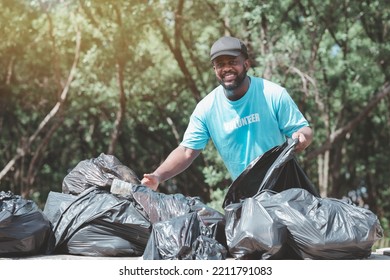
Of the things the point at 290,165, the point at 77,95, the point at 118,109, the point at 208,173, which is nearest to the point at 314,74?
the point at 208,173

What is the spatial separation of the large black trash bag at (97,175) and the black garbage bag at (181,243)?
94 cm

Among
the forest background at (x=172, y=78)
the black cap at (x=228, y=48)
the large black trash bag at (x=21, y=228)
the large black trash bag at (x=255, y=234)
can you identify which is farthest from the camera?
the forest background at (x=172, y=78)

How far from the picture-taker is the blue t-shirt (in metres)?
3.84

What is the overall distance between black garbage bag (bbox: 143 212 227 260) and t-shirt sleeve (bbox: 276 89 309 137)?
95 centimetres

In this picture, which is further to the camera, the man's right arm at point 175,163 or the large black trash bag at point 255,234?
the man's right arm at point 175,163

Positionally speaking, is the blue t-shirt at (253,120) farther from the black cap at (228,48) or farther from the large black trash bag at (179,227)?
the large black trash bag at (179,227)

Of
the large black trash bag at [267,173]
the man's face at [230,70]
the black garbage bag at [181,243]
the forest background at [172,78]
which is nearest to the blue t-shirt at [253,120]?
the man's face at [230,70]

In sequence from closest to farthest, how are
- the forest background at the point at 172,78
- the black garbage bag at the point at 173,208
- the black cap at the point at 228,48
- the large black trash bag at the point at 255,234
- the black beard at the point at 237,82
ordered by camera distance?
the large black trash bag at the point at 255,234
the black garbage bag at the point at 173,208
the black cap at the point at 228,48
the black beard at the point at 237,82
the forest background at the point at 172,78

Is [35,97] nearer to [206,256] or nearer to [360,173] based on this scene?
[360,173]

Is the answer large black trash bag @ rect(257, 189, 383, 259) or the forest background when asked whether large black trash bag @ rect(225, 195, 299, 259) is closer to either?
large black trash bag @ rect(257, 189, 383, 259)

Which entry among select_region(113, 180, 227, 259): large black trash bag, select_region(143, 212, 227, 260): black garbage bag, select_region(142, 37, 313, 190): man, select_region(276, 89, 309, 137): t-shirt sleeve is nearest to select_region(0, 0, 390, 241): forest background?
select_region(142, 37, 313, 190): man

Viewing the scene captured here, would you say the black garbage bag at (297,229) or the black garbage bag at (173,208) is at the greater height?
the black garbage bag at (173,208)

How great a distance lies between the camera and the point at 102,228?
11.8 ft

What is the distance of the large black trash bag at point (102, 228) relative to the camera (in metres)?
3.53
